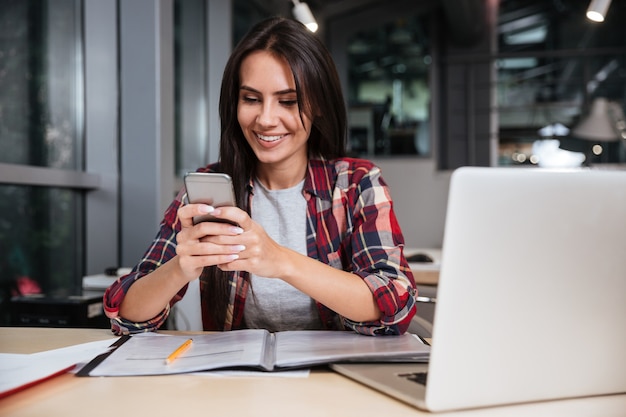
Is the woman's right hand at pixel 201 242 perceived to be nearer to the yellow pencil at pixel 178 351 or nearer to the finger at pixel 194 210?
the finger at pixel 194 210

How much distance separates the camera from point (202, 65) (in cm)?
384

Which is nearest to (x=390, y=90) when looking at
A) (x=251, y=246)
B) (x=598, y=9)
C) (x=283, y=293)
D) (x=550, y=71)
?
(x=550, y=71)

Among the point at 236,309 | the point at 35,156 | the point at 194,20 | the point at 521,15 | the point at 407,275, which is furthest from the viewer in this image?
the point at 521,15

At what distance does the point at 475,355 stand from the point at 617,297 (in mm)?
182

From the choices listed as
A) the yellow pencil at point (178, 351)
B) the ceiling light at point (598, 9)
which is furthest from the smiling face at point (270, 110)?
the ceiling light at point (598, 9)

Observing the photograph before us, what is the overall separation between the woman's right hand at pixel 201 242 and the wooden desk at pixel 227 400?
0.70ft

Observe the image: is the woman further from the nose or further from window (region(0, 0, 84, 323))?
window (region(0, 0, 84, 323))

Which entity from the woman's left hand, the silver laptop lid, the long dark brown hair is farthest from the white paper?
the silver laptop lid

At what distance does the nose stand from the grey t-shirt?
0.20 metres

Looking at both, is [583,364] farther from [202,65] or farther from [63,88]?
[202,65]

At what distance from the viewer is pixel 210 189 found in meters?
0.88

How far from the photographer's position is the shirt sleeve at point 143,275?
3.90 ft

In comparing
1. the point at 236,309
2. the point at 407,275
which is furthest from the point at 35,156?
the point at 407,275

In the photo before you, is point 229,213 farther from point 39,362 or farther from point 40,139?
point 40,139
